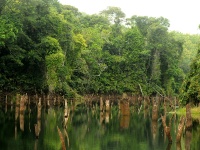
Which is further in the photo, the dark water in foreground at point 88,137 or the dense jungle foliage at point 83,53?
the dense jungle foliage at point 83,53

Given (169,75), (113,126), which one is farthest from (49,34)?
(169,75)

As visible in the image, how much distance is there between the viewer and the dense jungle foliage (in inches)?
1622

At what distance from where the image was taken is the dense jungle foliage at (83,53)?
41188 millimetres

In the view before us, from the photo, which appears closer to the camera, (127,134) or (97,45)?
(127,134)

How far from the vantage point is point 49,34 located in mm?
44594

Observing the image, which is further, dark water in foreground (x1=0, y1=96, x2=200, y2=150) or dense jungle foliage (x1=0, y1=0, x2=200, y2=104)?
dense jungle foliage (x1=0, y1=0, x2=200, y2=104)

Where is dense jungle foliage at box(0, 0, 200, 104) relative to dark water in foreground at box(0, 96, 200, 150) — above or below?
above

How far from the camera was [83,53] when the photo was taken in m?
59.1

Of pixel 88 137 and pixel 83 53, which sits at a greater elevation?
pixel 83 53

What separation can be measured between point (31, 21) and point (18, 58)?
478 cm

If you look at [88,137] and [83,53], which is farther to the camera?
[83,53]

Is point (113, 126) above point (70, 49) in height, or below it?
below

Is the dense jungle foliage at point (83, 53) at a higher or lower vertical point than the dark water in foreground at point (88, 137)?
higher

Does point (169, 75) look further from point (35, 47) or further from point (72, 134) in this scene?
point (72, 134)
